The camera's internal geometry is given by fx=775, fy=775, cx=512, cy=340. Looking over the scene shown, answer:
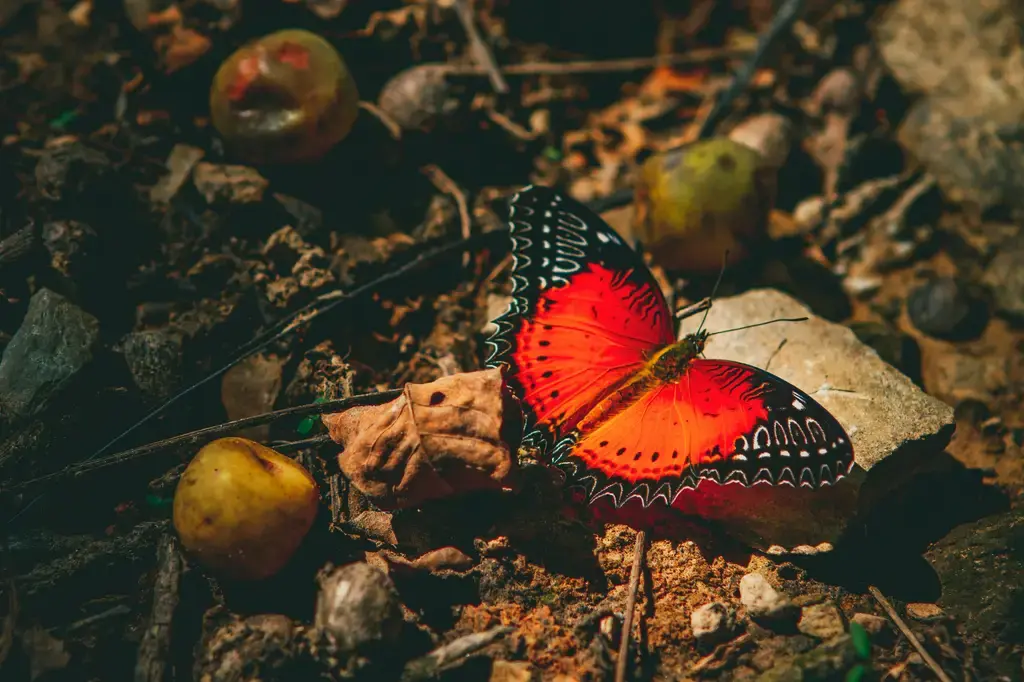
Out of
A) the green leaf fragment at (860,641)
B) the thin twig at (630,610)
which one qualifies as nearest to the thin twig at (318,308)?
the thin twig at (630,610)

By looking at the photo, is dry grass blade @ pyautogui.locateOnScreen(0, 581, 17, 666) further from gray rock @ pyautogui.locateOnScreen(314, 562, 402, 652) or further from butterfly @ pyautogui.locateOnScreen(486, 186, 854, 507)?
butterfly @ pyautogui.locateOnScreen(486, 186, 854, 507)

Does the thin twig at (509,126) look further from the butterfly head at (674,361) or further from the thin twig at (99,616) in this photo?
the thin twig at (99,616)

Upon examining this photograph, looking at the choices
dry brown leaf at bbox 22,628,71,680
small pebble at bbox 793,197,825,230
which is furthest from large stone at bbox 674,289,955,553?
dry brown leaf at bbox 22,628,71,680

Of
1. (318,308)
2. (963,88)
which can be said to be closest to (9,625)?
(318,308)

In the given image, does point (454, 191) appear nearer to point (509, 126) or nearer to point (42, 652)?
point (509, 126)

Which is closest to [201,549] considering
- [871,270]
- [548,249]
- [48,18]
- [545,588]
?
[545,588]

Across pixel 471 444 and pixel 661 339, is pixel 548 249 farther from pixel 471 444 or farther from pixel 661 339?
pixel 471 444
